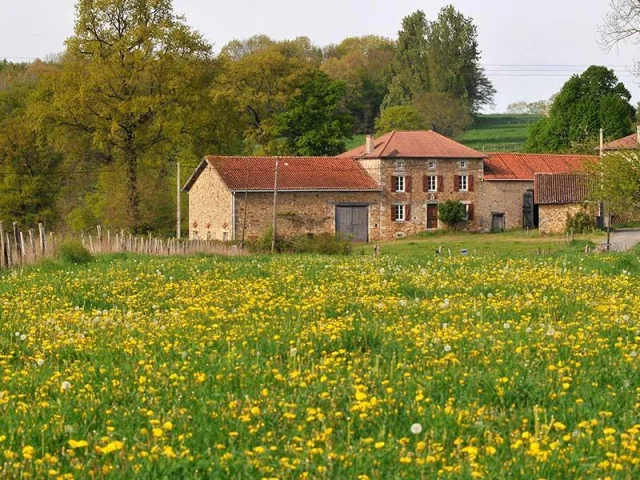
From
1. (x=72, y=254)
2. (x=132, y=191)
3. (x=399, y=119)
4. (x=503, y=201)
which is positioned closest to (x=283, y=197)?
(x=132, y=191)

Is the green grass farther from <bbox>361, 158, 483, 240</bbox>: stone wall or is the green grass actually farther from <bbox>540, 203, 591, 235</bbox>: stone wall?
<bbox>361, 158, 483, 240</bbox>: stone wall

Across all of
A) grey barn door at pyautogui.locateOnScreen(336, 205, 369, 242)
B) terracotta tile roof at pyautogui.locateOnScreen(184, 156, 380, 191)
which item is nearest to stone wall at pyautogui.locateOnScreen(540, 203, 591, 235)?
terracotta tile roof at pyautogui.locateOnScreen(184, 156, 380, 191)

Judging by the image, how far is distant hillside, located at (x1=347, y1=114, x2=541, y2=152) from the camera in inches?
4378

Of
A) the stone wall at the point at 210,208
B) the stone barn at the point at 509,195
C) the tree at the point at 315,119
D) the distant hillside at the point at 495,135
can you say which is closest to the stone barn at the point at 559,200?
the stone barn at the point at 509,195

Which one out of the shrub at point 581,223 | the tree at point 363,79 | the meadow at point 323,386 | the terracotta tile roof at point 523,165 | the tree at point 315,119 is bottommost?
the shrub at point 581,223

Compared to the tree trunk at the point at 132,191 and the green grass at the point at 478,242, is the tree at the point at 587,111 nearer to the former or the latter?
the green grass at the point at 478,242

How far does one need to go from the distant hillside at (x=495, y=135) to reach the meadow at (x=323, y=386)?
94.4m

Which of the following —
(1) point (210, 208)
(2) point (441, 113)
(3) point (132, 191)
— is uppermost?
(2) point (441, 113)

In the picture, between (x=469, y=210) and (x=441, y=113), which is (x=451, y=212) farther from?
(x=441, y=113)

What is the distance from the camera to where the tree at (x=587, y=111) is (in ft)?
283

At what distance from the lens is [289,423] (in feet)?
24.4

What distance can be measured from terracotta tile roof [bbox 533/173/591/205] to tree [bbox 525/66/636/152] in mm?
23155

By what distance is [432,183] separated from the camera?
68938mm

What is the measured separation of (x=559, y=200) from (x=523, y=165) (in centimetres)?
979
